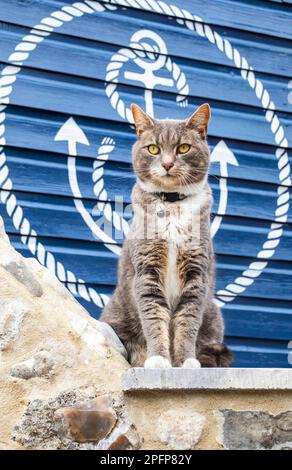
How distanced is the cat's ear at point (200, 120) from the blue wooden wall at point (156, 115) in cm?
103

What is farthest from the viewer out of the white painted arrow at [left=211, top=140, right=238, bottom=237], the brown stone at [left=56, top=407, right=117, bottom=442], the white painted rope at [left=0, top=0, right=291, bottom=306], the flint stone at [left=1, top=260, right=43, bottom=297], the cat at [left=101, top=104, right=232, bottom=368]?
the white painted arrow at [left=211, top=140, right=238, bottom=237]

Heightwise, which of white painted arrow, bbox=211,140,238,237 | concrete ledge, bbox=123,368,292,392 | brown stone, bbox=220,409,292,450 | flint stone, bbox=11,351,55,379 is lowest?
brown stone, bbox=220,409,292,450

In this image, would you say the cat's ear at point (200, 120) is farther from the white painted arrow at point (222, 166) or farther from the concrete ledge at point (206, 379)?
the concrete ledge at point (206, 379)

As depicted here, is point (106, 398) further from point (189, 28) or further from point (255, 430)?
point (189, 28)

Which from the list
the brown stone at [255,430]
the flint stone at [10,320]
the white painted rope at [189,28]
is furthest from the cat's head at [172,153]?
the brown stone at [255,430]

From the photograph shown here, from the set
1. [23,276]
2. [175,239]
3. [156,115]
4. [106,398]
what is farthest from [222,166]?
[106,398]

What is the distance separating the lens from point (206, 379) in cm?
235

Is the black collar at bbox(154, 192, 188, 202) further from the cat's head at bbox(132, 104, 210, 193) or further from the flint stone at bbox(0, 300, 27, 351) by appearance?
the flint stone at bbox(0, 300, 27, 351)

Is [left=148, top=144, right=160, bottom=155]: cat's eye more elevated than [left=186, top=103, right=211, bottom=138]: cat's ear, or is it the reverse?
[left=186, top=103, right=211, bottom=138]: cat's ear

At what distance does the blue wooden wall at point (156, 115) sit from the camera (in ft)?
13.1

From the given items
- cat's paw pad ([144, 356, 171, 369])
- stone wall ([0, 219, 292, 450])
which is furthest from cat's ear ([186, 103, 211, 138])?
stone wall ([0, 219, 292, 450])

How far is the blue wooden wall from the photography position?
401 cm

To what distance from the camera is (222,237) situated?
444 cm

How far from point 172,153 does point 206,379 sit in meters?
1.20
